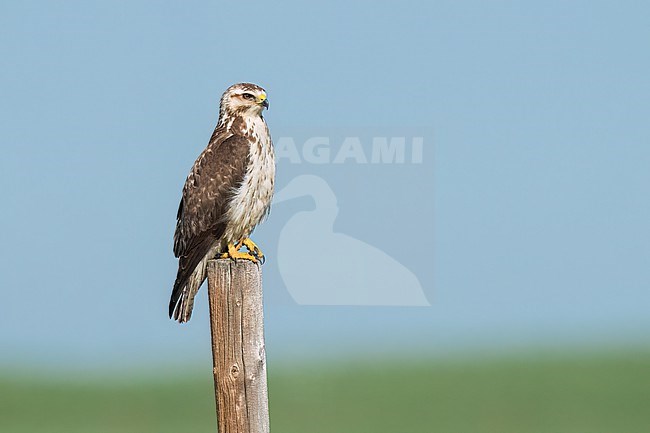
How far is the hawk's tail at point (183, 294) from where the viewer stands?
7.12m

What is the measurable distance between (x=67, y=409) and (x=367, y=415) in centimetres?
563

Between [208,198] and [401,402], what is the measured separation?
1208cm

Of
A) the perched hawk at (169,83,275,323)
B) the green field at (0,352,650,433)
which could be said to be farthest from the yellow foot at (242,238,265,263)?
the green field at (0,352,650,433)

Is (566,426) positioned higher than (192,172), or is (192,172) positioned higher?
(192,172)

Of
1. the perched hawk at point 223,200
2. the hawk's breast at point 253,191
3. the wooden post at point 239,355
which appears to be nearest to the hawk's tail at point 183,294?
the perched hawk at point 223,200

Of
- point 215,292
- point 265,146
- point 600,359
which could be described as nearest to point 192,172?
point 265,146

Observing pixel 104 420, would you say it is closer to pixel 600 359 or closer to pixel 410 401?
pixel 410 401

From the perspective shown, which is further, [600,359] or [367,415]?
[600,359]

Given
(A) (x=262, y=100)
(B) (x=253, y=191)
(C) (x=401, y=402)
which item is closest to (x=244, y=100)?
(A) (x=262, y=100)

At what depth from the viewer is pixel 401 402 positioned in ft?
61.5

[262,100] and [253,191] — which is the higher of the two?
[262,100]

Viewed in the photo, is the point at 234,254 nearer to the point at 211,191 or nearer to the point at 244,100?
the point at 211,191

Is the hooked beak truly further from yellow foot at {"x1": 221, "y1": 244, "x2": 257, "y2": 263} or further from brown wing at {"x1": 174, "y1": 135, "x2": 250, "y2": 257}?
yellow foot at {"x1": 221, "y1": 244, "x2": 257, "y2": 263}

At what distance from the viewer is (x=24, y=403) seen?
1948cm
